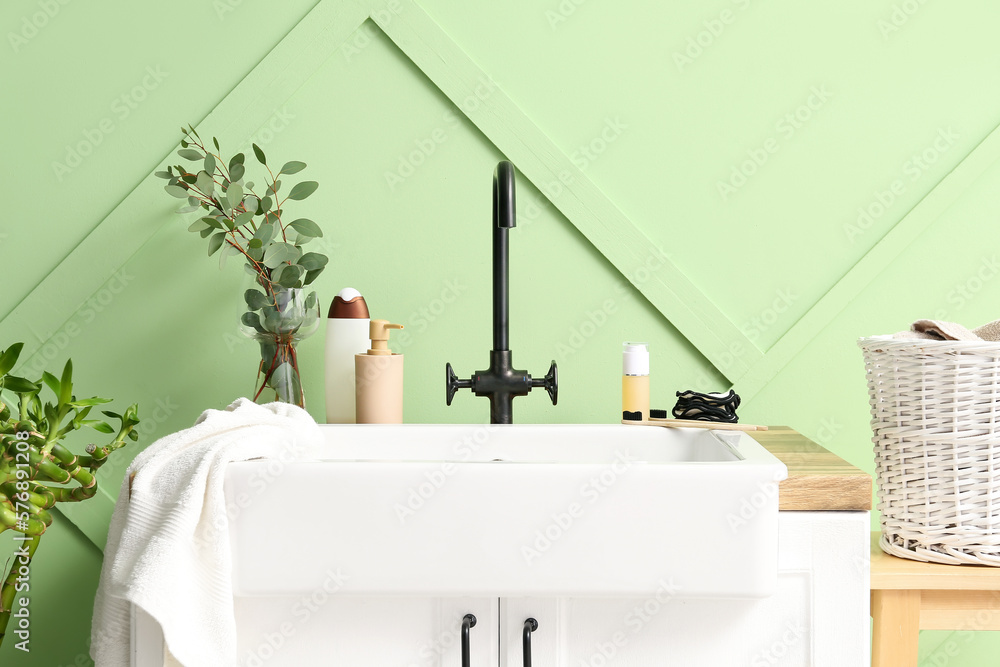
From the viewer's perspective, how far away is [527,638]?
2.97 feet

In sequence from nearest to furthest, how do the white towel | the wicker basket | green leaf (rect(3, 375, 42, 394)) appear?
the white towel
the wicker basket
green leaf (rect(3, 375, 42, 394))

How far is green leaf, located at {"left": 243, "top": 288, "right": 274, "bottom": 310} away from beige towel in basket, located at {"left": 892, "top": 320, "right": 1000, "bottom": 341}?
979mm

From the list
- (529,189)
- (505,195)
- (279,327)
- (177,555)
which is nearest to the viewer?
(177,555)

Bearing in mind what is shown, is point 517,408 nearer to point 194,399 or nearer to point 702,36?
point 194,399

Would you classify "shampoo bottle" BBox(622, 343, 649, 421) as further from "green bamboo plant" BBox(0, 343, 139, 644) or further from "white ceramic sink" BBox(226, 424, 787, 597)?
"green bamboo plant" BBox(0, 343, 139, 644)

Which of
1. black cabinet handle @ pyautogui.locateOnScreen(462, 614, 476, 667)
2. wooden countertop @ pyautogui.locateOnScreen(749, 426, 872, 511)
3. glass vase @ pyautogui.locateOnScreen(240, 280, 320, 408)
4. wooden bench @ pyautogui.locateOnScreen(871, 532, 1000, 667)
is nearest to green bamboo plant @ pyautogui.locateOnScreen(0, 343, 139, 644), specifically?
glass vase @ pyautogui.locateOnScreen(240, 280, 320, 408)

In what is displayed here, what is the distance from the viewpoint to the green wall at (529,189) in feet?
4.91

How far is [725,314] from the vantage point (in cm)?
151

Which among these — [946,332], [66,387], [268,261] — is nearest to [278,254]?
[268,261]

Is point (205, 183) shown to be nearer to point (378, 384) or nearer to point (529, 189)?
point (378, 384)

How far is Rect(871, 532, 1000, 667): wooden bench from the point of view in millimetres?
1063

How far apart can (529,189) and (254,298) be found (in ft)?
→ 1.80

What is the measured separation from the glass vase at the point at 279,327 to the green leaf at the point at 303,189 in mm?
164

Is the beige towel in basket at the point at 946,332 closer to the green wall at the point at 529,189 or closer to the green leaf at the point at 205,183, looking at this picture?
the green wall at the point at 529,189
